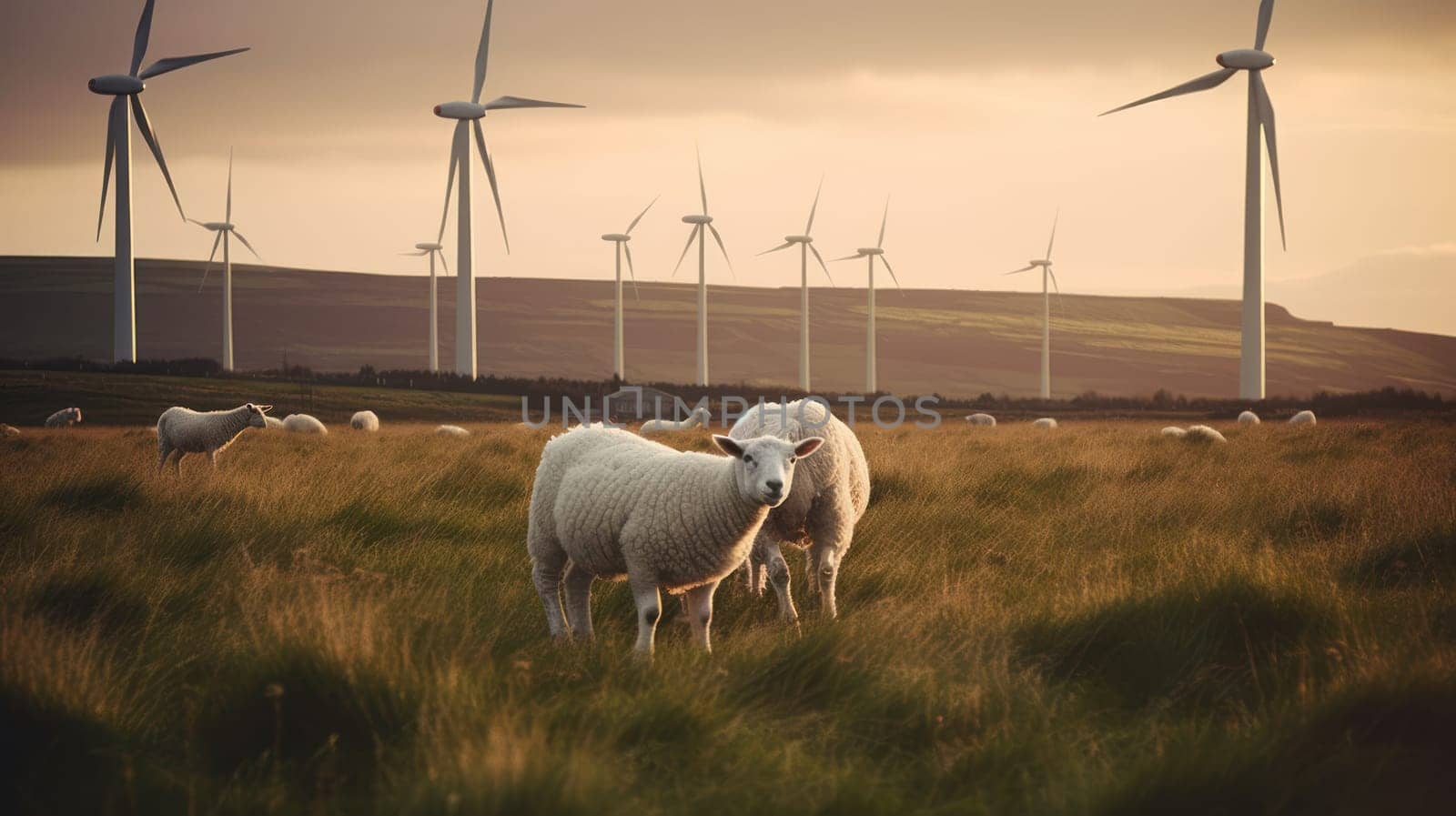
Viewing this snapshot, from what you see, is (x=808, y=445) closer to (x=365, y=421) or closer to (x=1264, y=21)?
(x=365, y=421)

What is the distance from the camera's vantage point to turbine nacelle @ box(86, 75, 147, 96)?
5519cm

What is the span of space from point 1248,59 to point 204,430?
48.4 meters

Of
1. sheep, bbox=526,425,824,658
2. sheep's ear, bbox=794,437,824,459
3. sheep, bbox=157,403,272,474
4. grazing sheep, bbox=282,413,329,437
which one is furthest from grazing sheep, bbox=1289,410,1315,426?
sheep, bbox=526,425,824,658

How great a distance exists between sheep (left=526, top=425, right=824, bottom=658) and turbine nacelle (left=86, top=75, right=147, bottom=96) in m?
56.4

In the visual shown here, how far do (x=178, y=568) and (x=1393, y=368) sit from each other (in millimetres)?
181243

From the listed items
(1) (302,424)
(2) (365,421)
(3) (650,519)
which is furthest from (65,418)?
(3) (650,519)

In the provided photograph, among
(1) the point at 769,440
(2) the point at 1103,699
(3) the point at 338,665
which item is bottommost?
(2) the point at 1103,699

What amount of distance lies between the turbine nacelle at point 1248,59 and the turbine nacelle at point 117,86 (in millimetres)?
50865

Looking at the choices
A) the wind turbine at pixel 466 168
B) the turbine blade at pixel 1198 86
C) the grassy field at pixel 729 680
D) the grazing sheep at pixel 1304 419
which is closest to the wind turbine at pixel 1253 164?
the turbine blade at pixel 1198 86

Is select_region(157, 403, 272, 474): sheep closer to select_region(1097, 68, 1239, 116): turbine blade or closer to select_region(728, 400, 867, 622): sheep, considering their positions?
select_region(728, 400, 867, 622): sheep

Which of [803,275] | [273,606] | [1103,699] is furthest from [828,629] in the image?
[803,275]

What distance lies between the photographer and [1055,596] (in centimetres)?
878

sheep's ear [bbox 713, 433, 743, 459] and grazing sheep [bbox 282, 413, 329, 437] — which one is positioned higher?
sheep's ear [bbox 713, 433, 743, 459]

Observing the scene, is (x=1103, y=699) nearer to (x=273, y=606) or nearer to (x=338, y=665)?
(x=338, y=665)
